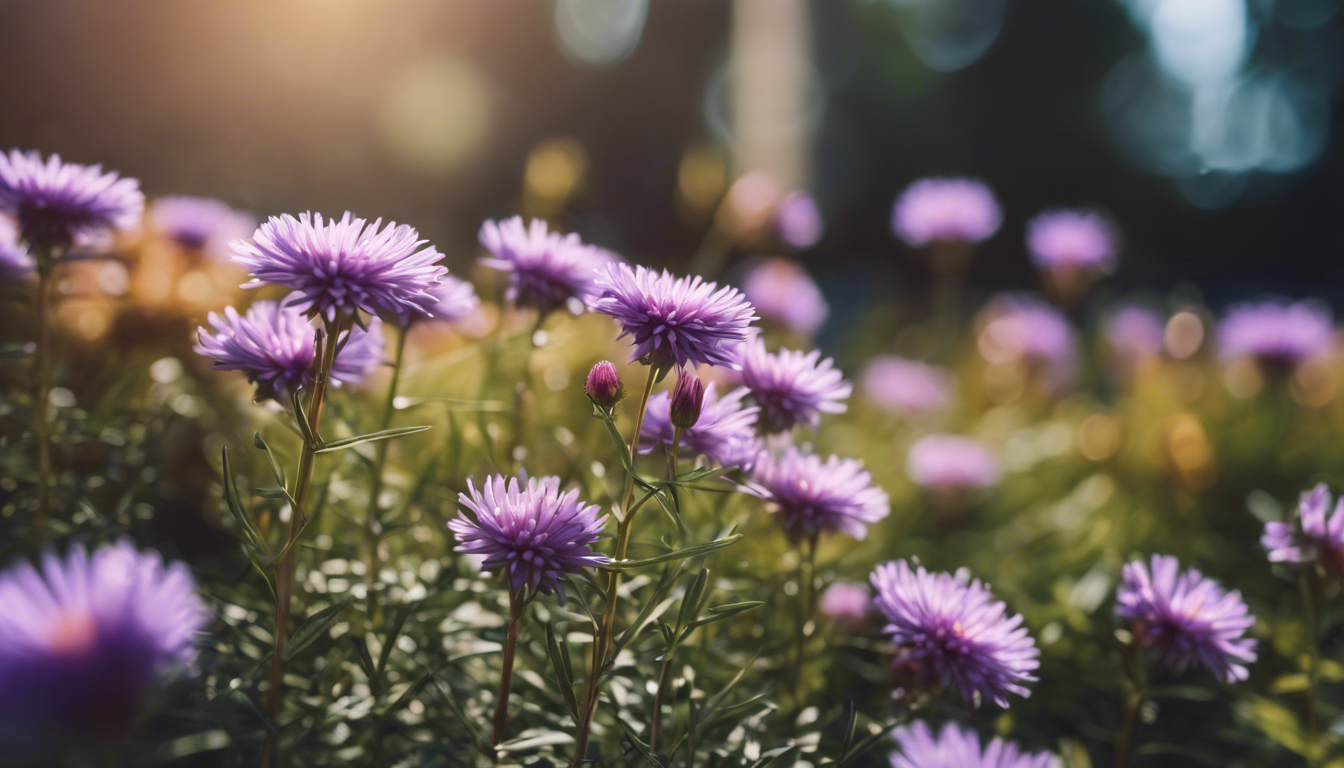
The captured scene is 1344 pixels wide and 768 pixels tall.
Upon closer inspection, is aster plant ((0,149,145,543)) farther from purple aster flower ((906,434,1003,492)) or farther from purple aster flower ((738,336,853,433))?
purple aster flower ((906,434,1003,492))

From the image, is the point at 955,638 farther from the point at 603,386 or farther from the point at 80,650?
the point at 80,650

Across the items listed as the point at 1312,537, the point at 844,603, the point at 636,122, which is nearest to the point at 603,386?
the point at 844,603

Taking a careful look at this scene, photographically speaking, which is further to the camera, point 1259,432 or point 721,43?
point 721,43

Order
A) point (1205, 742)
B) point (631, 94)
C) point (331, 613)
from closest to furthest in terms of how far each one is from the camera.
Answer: point (331, 613) → point (1205, 742) → point (631, 94)

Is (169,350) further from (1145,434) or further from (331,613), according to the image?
(1145,434)

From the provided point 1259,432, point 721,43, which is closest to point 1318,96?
point 721,43
